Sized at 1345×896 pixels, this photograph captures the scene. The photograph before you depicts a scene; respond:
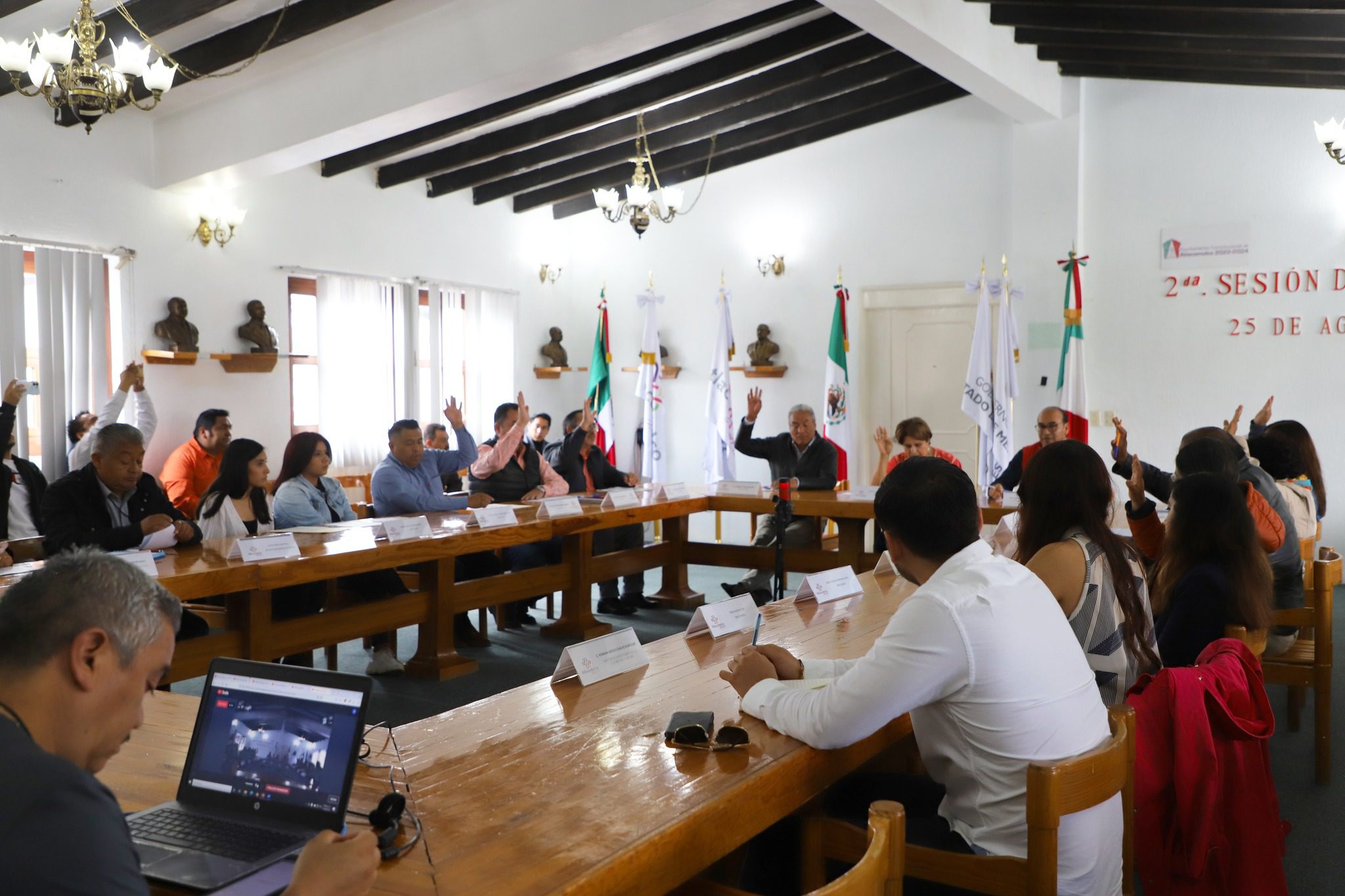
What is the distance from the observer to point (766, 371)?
8.31 m

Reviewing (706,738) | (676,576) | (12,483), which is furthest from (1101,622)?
(12,483)

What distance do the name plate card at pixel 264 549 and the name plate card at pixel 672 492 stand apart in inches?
86.5

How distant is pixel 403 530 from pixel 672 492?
1923 millimetres

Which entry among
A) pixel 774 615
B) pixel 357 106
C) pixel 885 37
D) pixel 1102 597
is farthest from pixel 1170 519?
pixel 357 106

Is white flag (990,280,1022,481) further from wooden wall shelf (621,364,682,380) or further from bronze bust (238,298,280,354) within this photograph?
bronze bust (238,298,280,354)

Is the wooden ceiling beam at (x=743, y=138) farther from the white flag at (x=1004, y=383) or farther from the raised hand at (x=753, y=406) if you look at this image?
the raised hand at (x=753, y=406)

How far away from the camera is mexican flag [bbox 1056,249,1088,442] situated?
6.93 meters

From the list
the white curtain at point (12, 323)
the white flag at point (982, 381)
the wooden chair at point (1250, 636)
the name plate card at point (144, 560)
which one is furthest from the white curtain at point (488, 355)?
the wooden chair at point (1250, 636)

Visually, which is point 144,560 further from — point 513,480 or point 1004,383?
point 1004,383

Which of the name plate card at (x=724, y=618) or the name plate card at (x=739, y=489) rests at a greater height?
the name plate card at (x=739, y=489)

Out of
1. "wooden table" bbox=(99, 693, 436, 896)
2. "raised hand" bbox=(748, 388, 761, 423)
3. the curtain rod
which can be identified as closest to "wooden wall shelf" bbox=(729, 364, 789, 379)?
"raised hand" bbox=(748, 388, 761, 423)

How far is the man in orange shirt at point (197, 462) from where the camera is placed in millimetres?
5992

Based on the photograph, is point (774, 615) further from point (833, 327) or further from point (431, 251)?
point (431, 251)

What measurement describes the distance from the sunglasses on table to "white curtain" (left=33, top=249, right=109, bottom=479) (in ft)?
16.9
